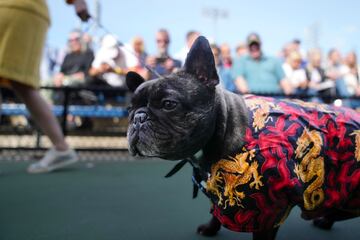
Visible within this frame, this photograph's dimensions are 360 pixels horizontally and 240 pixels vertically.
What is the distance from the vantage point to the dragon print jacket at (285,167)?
47.3 inches

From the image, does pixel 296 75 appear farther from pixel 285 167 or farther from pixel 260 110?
pixel 285 167

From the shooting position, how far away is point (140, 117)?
1193 millimetres

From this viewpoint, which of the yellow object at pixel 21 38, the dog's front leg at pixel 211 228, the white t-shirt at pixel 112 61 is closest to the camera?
the dog's front leg at pixel 211 228

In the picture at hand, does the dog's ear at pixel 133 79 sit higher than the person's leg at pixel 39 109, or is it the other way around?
the dog's ear at pixel 133 79

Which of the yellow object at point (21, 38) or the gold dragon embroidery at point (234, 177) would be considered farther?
the yellow object at point (21, 38)

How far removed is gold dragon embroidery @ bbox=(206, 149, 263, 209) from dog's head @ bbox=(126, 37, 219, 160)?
11cm

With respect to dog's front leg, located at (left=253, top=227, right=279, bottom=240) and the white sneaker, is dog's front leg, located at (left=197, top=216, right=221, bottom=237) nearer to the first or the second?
dog's front leg, located at (left=253, top=227, right=279, bottom=240)

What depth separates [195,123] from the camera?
1173mm

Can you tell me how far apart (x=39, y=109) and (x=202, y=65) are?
1791 mm

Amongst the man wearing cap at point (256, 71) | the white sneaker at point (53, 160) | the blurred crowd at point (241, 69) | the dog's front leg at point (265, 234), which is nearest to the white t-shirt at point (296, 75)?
the blurred crowd at point (241, 69)

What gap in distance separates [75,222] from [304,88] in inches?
161

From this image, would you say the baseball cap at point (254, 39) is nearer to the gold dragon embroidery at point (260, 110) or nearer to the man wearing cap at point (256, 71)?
the man wearing cap at point (256, 71)

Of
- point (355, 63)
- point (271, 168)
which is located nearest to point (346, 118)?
point (271, 168)

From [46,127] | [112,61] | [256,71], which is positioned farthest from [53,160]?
[256,71]
